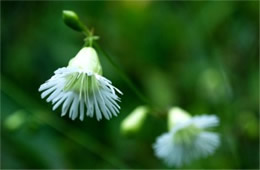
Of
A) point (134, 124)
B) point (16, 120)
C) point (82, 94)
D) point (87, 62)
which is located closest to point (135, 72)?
point (16, 120)

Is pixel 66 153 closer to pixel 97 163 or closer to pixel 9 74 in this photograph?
pixel 97 163

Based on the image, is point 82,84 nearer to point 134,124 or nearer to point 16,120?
point 134,124

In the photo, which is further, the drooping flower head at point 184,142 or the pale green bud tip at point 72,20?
the drooping flower head at point 184,142

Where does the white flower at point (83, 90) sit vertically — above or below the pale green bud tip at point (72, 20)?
below

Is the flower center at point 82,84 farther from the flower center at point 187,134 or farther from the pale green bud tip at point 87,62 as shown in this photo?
the flower center at point 187,134

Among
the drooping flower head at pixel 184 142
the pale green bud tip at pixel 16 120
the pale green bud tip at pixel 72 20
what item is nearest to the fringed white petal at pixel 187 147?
the drooping flower head at pixel 184 142

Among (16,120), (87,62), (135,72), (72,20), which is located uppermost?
(135,72)

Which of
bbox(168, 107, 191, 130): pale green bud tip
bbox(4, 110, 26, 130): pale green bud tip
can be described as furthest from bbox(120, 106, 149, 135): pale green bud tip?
bbox(4, 110, 26, 130): pale green bud tip
